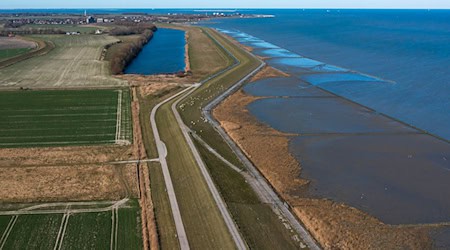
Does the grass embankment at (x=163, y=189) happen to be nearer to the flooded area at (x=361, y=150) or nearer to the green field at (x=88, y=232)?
the green field at (x=88, y=232)

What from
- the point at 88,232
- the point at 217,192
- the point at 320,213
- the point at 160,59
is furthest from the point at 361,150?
the point at 160,59

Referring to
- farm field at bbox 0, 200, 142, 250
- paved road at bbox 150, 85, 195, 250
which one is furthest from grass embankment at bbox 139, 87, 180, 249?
farm field at bbox 0, 200, 142, 250

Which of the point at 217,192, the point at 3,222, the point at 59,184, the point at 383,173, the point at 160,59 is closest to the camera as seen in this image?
the point at 3,222

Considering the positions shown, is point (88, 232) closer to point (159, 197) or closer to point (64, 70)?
point (159, 197)

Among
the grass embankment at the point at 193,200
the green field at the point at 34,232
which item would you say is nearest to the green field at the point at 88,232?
the green field at the point at 34,232

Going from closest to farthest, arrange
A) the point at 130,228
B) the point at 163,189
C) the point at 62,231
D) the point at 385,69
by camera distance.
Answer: the point at 62,231 < the point at 130,228 < the point at 163,189 < the point at 385,69

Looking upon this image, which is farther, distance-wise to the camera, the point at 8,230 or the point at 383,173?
the point at 383,173
